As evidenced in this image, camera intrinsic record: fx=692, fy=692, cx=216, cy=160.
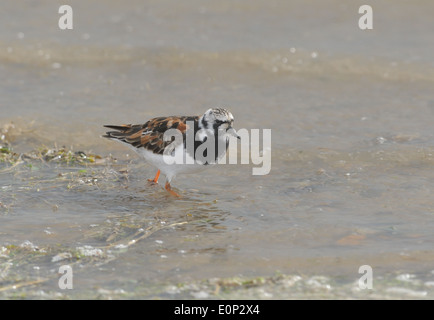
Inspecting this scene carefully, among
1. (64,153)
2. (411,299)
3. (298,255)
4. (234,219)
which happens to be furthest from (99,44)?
(411,299)

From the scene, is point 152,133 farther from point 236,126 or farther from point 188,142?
point 236,126

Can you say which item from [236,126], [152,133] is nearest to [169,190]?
[152,133]

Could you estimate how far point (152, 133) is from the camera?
274 inches

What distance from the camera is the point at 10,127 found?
344 inches

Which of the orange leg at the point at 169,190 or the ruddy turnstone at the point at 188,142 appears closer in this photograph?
the ruddy turnstone at the point at 188,142

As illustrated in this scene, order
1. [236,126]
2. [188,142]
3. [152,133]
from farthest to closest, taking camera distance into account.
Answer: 1. [236,126]
2. [152,133]
3. [188,142]

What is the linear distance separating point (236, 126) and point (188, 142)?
99.2 inches

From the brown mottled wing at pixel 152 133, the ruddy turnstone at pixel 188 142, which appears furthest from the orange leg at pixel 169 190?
the brown mottled wing at pixel 152 133

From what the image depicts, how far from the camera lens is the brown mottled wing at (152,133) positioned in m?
6.78

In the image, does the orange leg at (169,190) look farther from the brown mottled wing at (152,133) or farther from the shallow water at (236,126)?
the brown mottled wing at (152,133)

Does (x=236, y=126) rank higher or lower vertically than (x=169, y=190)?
higher

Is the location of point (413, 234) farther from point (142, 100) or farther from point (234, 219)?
point (142, 100)

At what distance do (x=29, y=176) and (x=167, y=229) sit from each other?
6.70 feet

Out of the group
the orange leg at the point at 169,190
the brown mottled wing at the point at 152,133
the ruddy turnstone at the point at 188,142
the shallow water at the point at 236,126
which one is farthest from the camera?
the orange leg at the point at 169,190
